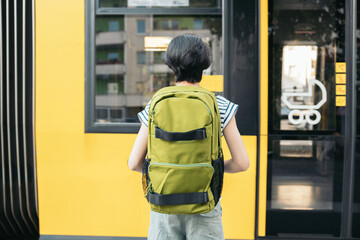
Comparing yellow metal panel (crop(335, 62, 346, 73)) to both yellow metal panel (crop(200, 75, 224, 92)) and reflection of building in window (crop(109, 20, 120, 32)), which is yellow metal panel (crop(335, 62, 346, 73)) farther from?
reflection of building in window (crop(109, 20, 120, 32))

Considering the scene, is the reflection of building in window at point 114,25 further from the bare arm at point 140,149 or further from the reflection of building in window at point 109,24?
the bare arm at point 140,149

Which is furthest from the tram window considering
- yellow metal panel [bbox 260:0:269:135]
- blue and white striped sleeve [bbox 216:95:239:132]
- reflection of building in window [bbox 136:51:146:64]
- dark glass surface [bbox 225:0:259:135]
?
blue and white striped sleeve [bbox 216:95:239:132]

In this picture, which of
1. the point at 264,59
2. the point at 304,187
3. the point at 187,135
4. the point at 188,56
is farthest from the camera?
the point at 304,187

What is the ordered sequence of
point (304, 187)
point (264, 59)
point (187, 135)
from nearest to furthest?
1. point (187, 135)
2. point (264, 59)
3. point (304, 187)


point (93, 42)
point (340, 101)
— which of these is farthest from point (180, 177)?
point (340, 101)

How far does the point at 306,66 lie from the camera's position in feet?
10.1

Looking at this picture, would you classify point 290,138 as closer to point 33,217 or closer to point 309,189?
point 309,189

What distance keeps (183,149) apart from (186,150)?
13 mm

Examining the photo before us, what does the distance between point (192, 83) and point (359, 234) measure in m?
2.32

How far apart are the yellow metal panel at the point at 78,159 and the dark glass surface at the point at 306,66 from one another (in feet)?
1.38

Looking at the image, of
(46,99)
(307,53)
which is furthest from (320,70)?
(46,99)

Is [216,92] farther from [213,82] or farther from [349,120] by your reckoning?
[349,120]

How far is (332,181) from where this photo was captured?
10.3 feet

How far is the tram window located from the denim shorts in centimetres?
156
